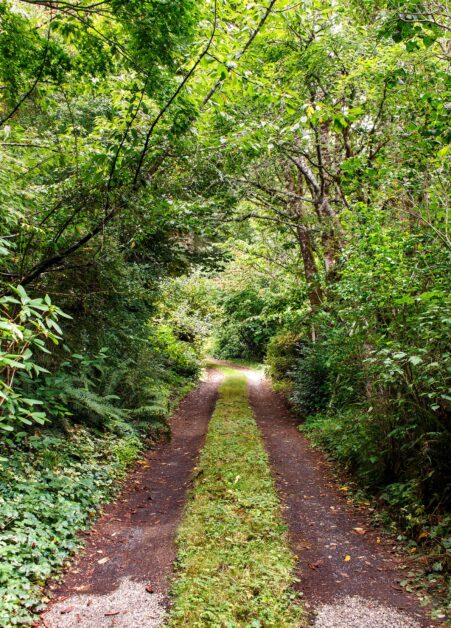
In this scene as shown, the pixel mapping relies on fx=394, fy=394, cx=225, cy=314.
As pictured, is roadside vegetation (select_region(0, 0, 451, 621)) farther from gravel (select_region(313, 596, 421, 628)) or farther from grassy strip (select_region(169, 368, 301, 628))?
grassy strip (select_region(169, 368, 301, 628))

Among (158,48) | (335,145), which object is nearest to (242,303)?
(335,145)

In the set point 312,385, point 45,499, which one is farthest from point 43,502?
point 312,385

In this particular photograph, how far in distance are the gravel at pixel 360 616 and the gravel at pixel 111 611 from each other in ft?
4.79

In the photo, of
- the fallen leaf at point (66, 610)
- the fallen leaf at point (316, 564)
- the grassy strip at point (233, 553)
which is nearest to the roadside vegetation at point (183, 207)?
the fallen leaf at point (66, 610)

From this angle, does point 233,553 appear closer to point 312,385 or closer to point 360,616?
point 360,616

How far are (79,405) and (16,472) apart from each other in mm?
2249

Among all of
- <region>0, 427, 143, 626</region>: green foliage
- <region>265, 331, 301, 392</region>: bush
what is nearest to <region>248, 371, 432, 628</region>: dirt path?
<region>0, 427, 143, 626</region>: green foliage

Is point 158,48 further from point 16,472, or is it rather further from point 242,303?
point 242,303

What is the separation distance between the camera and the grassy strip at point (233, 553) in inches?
137

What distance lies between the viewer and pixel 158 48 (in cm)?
409

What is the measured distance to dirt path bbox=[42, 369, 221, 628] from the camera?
11.6 ft

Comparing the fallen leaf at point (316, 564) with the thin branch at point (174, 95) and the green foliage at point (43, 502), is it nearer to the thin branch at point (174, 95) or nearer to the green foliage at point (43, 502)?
the green foliage at point (43, 502)

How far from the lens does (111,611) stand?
3.59 metres

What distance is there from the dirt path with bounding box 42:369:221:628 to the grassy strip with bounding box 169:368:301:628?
9.3 inches
